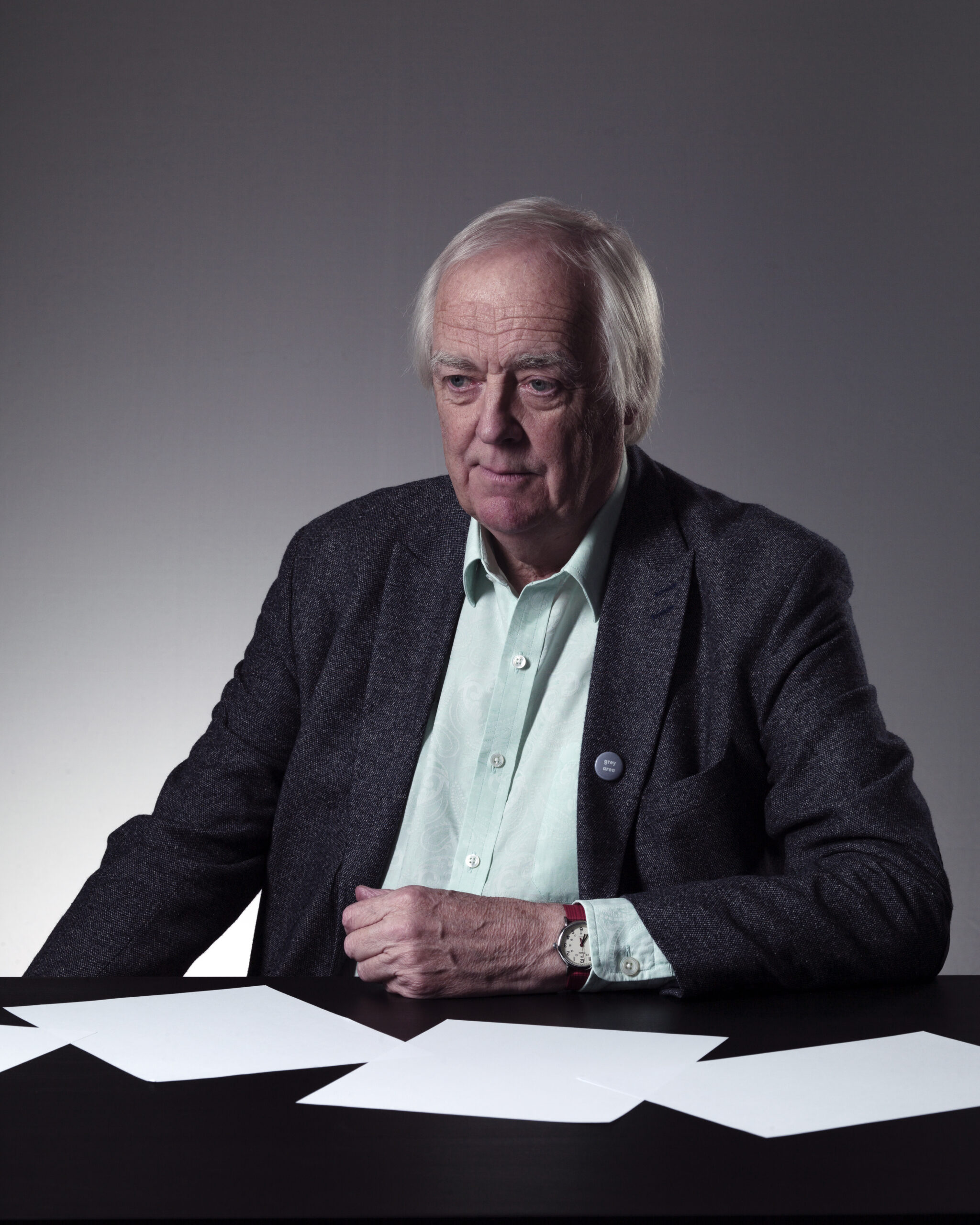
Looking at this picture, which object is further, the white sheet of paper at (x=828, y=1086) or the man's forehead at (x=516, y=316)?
the man's forehead at (x=516, y=316)

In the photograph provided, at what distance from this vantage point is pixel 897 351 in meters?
3.10

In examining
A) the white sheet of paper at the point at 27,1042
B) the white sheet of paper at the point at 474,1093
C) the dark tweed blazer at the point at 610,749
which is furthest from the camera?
the dark tweed blazer at the point at 610,749

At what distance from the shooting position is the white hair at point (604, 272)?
1.55 meters

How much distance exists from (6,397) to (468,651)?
6.43ft

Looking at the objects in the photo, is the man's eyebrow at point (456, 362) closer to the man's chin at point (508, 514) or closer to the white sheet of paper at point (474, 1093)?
the man's chin at point (508, 514)

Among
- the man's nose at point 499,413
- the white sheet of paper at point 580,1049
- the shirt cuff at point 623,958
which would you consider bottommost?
the white sheet of paper at point 580,1049

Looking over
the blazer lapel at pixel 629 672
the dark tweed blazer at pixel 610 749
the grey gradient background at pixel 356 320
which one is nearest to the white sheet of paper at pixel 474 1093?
the dark tweed blazer at pixel 610 749

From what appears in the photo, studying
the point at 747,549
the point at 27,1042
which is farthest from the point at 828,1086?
the point at 747,549

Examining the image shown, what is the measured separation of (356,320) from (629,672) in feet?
6.15

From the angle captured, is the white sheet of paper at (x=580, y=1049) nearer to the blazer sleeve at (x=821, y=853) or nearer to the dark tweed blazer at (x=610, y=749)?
the blazer sleeve at (x=821, y=853)

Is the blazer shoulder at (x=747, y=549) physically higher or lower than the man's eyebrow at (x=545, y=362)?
lower

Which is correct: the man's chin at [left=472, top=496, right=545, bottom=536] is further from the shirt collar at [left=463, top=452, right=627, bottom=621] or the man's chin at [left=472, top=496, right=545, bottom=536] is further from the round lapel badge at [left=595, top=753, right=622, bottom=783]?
the round lapel badge at [left=595, top=753, right=622, bottom=783]

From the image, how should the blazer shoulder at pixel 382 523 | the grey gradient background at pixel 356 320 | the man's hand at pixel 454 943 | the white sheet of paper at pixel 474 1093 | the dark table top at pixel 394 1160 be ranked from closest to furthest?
the dark table top at pixel 394 1160 < the white sheet of paper at pixel 474 1093 < the man's hand at pixel 454 943 < the blazer shoulder at pixel 382 523 < the grey gradient background at pixel 356 320

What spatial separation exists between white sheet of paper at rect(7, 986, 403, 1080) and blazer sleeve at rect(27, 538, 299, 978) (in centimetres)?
39
